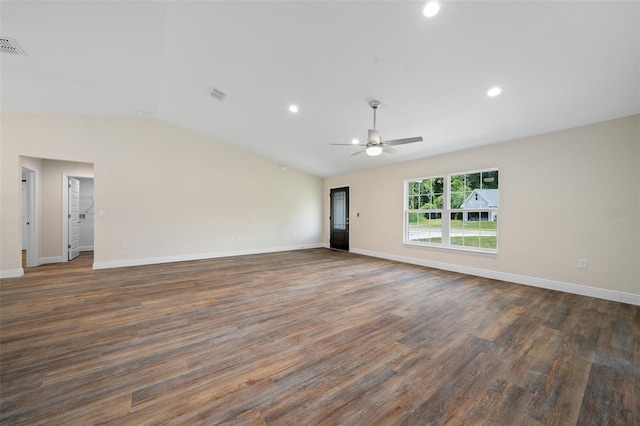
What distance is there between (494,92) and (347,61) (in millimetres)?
1948

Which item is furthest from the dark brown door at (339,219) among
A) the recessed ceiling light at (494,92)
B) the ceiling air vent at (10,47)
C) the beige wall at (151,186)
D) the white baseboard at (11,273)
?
the white baseboard at (11,273)

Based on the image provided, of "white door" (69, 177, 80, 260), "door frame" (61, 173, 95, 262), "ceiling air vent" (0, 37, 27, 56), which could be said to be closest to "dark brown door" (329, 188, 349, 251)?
"ceiling air vent" (0, 37, 27, 56)

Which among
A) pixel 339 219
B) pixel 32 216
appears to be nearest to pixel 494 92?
pixel 339 219

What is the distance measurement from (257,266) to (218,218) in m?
2.02

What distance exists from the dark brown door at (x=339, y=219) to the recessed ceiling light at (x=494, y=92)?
481 cm

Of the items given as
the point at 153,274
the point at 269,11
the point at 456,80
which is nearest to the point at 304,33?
the point at 269,11

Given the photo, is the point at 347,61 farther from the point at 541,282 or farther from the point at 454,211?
the point at 541,282

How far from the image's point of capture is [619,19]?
2.03m

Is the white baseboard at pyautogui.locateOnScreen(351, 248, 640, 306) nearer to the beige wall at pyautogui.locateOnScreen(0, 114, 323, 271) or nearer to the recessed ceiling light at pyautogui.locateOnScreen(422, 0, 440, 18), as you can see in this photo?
the recessed ceiling light at pyautogui.locateOnScreen(422, 0, 440, 18)

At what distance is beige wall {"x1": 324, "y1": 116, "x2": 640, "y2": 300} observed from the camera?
325 centimetres

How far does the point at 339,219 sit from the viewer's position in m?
8.08

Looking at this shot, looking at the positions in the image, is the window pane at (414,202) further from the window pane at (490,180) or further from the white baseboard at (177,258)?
the white baseboard at (177,258)

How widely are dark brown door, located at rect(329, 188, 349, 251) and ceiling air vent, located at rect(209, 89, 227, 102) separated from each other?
178 inches

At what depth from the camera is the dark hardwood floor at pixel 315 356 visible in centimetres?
146
